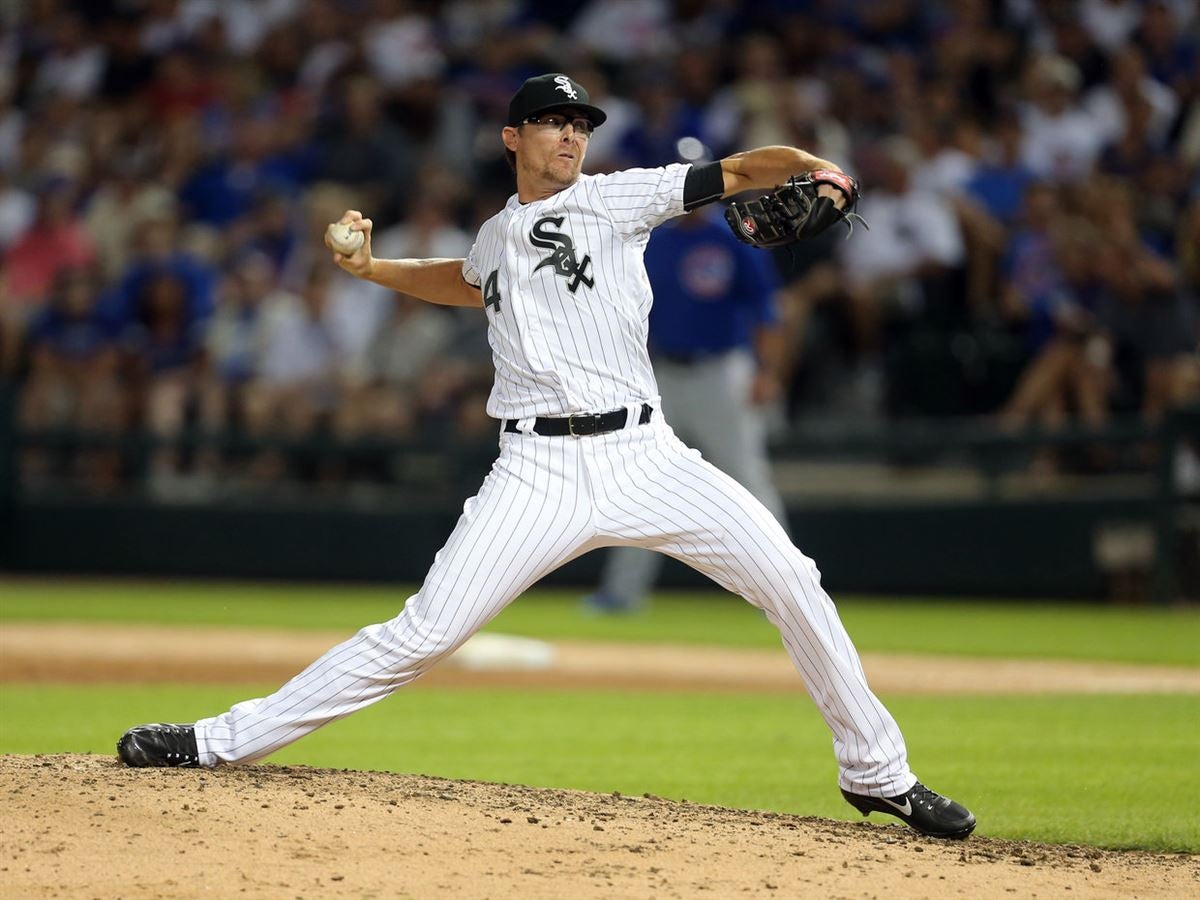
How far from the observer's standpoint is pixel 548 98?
4625mm

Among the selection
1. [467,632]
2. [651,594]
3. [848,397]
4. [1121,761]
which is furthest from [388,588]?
[467,632]

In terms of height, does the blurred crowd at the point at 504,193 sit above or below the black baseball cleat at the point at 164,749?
above

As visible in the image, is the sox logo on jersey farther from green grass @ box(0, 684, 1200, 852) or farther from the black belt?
green grass @ box(0, 684, 1200, 852)

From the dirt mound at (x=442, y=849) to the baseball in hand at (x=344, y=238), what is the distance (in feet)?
4.77

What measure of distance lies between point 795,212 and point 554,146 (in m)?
0.73

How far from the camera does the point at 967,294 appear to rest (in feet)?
38.4

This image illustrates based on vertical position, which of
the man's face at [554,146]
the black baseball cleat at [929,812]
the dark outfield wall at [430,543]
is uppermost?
the man's face at [554,146]

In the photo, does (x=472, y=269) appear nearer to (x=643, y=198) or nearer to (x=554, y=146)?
(x=554, y=146)

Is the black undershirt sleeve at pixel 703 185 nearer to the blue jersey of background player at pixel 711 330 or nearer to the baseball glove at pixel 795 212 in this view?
the baseball glove at pixel 795 212

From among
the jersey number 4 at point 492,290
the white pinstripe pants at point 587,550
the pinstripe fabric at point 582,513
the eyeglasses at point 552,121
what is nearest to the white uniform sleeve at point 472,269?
the jersey number 4 at point 492,290

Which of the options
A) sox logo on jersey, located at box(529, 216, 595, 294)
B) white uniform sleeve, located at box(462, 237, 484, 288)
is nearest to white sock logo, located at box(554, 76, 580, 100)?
sox logo on jersey, located at box(529, 216, 595, 294)

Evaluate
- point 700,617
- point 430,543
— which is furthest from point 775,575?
point 430,543

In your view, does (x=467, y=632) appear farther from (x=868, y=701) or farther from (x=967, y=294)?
(x=967, y=294)

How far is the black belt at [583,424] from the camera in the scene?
14.8ft
